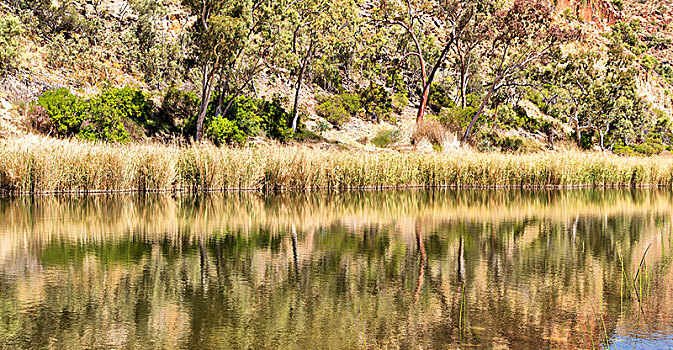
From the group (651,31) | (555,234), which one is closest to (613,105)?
(555,234)

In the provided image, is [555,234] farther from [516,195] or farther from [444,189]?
[444,189]

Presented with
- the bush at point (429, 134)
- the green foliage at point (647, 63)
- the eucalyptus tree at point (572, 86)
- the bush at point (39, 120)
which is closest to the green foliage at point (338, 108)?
the bush at point (429, 134)

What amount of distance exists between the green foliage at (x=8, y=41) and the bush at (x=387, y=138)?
1728 centimetres

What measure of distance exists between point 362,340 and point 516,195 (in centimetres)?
1714

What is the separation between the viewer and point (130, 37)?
4150 centimetres

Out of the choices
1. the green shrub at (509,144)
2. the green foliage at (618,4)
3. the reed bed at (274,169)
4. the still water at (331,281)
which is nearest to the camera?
the still water at (331,281)

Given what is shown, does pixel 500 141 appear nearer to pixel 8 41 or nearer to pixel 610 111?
pixel 610 111

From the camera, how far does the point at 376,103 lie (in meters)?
44.5

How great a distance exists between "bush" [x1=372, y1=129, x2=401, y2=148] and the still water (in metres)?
22.1

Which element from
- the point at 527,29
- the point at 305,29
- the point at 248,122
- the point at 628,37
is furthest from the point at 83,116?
the point at 628,37

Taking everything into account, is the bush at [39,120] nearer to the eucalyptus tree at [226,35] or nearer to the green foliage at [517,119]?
the eucalyptus tree at [226,35]

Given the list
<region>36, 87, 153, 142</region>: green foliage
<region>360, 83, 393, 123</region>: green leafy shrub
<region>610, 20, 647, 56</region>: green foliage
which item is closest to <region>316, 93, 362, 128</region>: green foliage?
<region>360, 83, 393, 123</region>: green leafy shrub

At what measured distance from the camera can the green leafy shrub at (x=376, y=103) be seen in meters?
43.6

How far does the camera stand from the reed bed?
1961 cm
